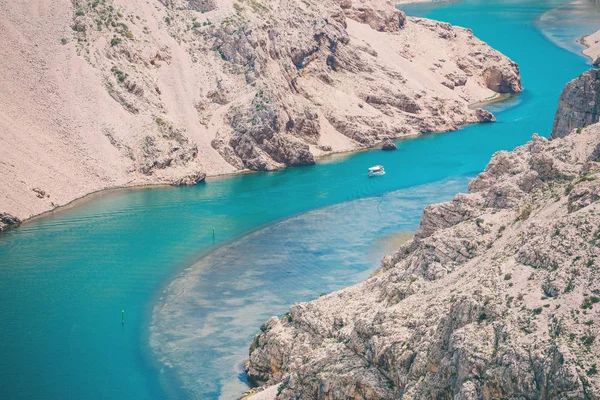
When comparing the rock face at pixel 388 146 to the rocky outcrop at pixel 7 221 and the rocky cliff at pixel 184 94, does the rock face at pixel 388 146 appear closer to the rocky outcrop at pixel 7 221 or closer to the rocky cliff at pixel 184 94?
the rocky cliff at pixel 184 94

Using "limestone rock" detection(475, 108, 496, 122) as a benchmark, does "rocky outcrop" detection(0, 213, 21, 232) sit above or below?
below

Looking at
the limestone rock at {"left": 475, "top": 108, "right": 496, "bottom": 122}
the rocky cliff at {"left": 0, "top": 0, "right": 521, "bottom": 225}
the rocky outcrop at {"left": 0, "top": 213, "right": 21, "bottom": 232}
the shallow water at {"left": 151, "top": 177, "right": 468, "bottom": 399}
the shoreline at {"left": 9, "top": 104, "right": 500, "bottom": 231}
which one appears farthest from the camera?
the limestone rock at {"left": 475, "top": 108, "right": 496, "bottom": 122}

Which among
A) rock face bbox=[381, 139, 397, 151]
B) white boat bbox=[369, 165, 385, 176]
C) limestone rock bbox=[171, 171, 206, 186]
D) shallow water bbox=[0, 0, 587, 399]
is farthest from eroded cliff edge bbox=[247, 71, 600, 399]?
rock face bbox=[381, 139, 397, 151]

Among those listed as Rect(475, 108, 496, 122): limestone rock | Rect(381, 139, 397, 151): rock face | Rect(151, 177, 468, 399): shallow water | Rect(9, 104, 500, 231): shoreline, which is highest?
Rect(475, 108, 496, 122): limestone rock

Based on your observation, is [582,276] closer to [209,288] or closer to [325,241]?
[209,288]

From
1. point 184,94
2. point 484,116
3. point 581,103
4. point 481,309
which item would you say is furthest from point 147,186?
point 481,309

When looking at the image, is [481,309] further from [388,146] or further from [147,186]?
[388,146]

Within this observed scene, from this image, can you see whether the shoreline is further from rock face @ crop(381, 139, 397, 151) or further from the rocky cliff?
rock face @ crop(381, 139, 397, 151)

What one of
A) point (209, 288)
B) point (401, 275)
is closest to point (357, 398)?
point (401, 275)
